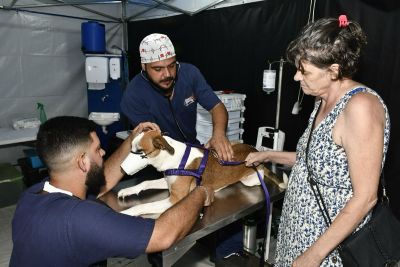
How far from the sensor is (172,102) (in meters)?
2.57

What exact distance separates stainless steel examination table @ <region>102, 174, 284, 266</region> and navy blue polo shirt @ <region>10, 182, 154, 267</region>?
1.29 feet

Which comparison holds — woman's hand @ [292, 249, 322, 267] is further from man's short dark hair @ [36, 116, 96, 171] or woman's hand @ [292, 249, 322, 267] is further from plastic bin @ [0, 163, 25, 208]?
plastic bin @ [0, 163, 25, 208]

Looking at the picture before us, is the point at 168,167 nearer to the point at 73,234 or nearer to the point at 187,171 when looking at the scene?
the point at 187,171

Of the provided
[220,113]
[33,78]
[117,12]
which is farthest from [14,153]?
[220,113]

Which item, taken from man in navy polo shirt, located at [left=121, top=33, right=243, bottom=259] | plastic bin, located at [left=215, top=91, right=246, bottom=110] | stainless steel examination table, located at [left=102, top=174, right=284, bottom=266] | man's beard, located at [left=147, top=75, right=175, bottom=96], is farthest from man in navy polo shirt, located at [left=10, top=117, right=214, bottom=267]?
plastic bin, located at [left=215, top=91, right=246, bottom=110]

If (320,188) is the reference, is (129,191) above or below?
below

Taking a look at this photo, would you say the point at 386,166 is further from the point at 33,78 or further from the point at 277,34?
the point at 33,78

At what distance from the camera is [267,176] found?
2.27 meters

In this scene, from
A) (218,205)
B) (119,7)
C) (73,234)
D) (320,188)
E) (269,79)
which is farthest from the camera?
(119,7)

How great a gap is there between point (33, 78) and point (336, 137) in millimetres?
5435

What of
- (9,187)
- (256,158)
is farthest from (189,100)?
(9,187)

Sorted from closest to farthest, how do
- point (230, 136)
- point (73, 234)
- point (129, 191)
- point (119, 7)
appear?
point (73, 234) → point (129, 191) → point (230, 136) → point (119, 7)

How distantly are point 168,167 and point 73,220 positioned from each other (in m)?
0.88

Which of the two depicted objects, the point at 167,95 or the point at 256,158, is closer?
the point at 256,158
